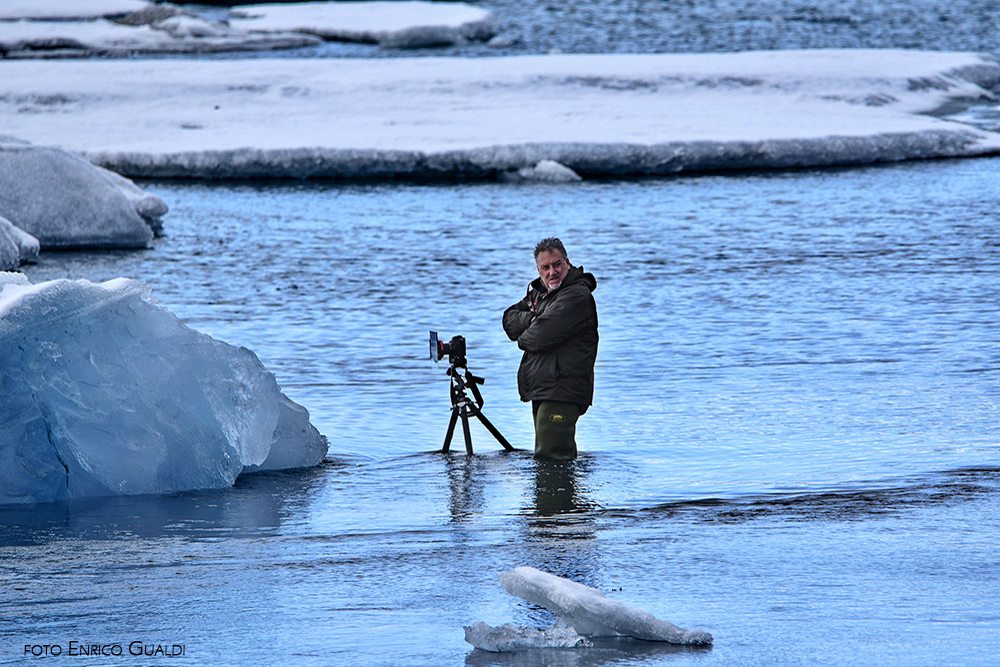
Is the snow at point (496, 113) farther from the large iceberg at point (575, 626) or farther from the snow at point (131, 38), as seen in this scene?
the large iceberg at point (575, 626)

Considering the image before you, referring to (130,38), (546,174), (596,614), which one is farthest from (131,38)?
(596,614)

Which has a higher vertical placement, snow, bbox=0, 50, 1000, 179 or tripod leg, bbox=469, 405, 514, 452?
snow, bbox=0, 50, 1000, 179

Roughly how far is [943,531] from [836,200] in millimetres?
13043

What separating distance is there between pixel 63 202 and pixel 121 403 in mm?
9615

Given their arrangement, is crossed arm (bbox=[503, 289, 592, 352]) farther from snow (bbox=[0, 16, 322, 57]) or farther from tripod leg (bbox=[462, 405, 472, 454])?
snow (bbox=[0, 16, 322, 57])

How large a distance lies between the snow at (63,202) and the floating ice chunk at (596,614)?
12156 mm

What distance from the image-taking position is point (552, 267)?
6.78 metres

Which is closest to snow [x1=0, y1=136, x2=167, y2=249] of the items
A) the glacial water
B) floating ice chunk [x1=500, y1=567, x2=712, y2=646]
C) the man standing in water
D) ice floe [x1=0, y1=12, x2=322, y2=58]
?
the glacial water

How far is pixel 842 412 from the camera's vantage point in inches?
Result: 315

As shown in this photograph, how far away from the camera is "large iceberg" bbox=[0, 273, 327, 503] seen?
6.52 m

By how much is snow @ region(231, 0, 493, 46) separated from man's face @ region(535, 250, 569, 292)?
94.4ft

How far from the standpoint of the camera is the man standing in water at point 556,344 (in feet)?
22.1

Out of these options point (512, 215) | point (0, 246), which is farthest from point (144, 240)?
point (512, 215)

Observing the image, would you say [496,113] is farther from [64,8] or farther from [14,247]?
[64,8]
